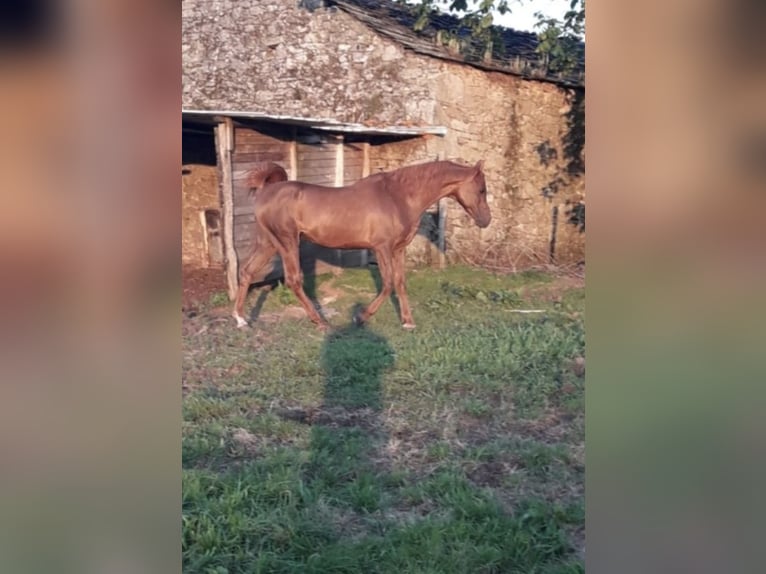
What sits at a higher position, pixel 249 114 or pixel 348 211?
pixel 249 114

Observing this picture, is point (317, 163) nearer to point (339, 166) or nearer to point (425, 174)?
point (339, 166)

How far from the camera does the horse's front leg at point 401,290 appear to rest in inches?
275

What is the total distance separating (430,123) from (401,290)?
416 cm

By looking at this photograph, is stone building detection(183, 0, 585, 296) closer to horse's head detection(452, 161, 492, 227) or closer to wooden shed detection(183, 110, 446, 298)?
wooden shed detection(183, 110, 446, 298)

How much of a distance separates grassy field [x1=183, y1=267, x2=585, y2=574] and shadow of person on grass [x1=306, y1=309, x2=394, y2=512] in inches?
0.5

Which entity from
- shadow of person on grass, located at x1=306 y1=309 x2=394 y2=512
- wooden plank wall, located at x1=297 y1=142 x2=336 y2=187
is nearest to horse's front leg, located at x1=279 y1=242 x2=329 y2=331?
shadow of person on grass, located at x1=306 y1=309 x2=394 y2=512

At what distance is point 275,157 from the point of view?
922 centimetres

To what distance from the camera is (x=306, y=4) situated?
11078mm

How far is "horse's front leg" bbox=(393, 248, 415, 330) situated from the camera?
22.9ft
